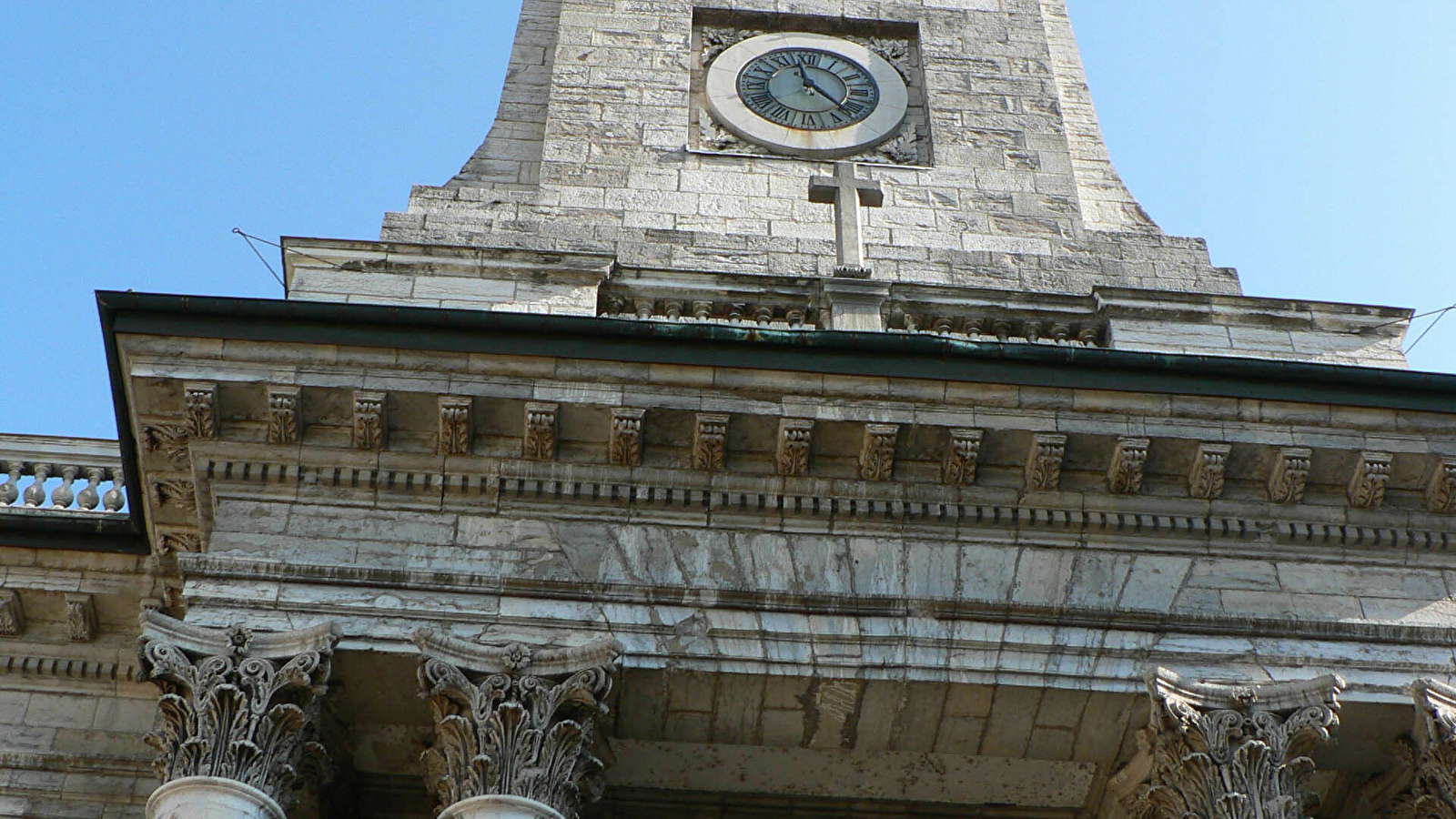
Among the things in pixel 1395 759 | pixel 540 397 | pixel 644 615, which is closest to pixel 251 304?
pixel 540 397

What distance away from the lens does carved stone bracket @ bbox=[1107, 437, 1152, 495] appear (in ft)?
37.7

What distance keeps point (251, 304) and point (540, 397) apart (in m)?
1.95

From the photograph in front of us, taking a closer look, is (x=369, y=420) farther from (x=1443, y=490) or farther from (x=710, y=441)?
(x=1443, y=490)

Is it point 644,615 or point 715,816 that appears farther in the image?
point 715,816

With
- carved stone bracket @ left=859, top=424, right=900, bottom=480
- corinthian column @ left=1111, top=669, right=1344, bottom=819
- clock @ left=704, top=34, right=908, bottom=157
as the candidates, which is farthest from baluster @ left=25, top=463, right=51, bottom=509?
corinthian column @ left=1111, top=669, right=1344, bottom=819

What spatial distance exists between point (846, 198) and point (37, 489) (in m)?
6.85

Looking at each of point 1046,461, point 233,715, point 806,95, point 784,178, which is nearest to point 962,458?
point 1046,461

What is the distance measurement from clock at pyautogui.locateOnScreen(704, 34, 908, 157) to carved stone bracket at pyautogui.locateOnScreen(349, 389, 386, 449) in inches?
268

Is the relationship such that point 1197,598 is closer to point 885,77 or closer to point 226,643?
point 226,643

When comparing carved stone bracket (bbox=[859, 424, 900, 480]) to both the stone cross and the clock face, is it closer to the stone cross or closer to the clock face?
the stone cross

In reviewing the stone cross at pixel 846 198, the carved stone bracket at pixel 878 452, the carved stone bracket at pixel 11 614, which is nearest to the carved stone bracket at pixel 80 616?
the carved stone bracket at pixel 11 614

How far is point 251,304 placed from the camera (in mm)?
11391

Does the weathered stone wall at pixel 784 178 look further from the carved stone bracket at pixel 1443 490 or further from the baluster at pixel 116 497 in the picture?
the carved stone bracket at pixel 1443 490

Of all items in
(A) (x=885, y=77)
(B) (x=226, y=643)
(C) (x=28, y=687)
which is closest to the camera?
(B) (x=226, y=643)
